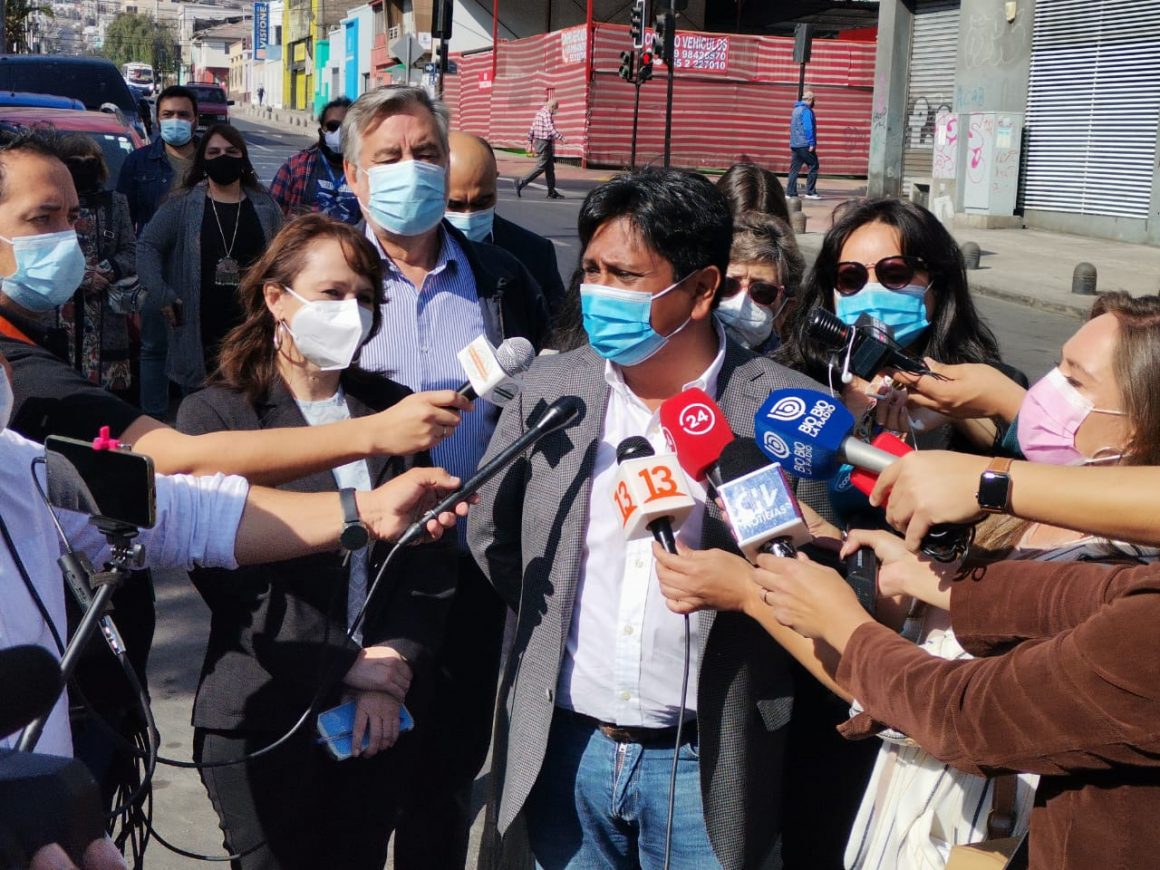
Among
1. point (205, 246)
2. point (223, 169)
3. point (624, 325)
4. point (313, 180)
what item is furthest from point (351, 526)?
point (313, 180)

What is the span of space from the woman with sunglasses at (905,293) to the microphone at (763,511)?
3.46 ft

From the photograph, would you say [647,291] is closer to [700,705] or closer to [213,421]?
[700,705]

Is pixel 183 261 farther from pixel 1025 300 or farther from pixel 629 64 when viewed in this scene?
pixel 629 64

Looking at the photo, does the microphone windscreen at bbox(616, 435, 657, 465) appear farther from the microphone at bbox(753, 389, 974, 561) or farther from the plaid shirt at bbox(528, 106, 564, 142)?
the plaid shirt at bbox(528, 106, 564, 142)

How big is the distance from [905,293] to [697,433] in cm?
117

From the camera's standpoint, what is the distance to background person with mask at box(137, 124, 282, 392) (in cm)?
687

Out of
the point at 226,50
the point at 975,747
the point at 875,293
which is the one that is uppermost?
the point at 226,50

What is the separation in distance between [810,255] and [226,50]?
120422mm

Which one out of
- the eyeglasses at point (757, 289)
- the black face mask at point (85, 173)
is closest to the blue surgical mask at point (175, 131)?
the black face mask at point (85, 173)

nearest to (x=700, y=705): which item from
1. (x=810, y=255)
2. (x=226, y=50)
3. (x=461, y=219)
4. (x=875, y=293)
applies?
(x=875, y=293)

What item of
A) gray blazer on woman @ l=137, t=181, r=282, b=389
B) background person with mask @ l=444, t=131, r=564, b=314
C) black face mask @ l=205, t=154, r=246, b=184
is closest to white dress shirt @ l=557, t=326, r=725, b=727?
background person with mask @ l=444, t=131, r=564, b=314

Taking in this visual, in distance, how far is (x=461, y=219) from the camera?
446 centimetres

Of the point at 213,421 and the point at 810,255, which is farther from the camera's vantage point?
the point at 810,255

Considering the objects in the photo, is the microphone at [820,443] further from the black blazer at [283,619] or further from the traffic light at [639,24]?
the traffic light at [639,24]
